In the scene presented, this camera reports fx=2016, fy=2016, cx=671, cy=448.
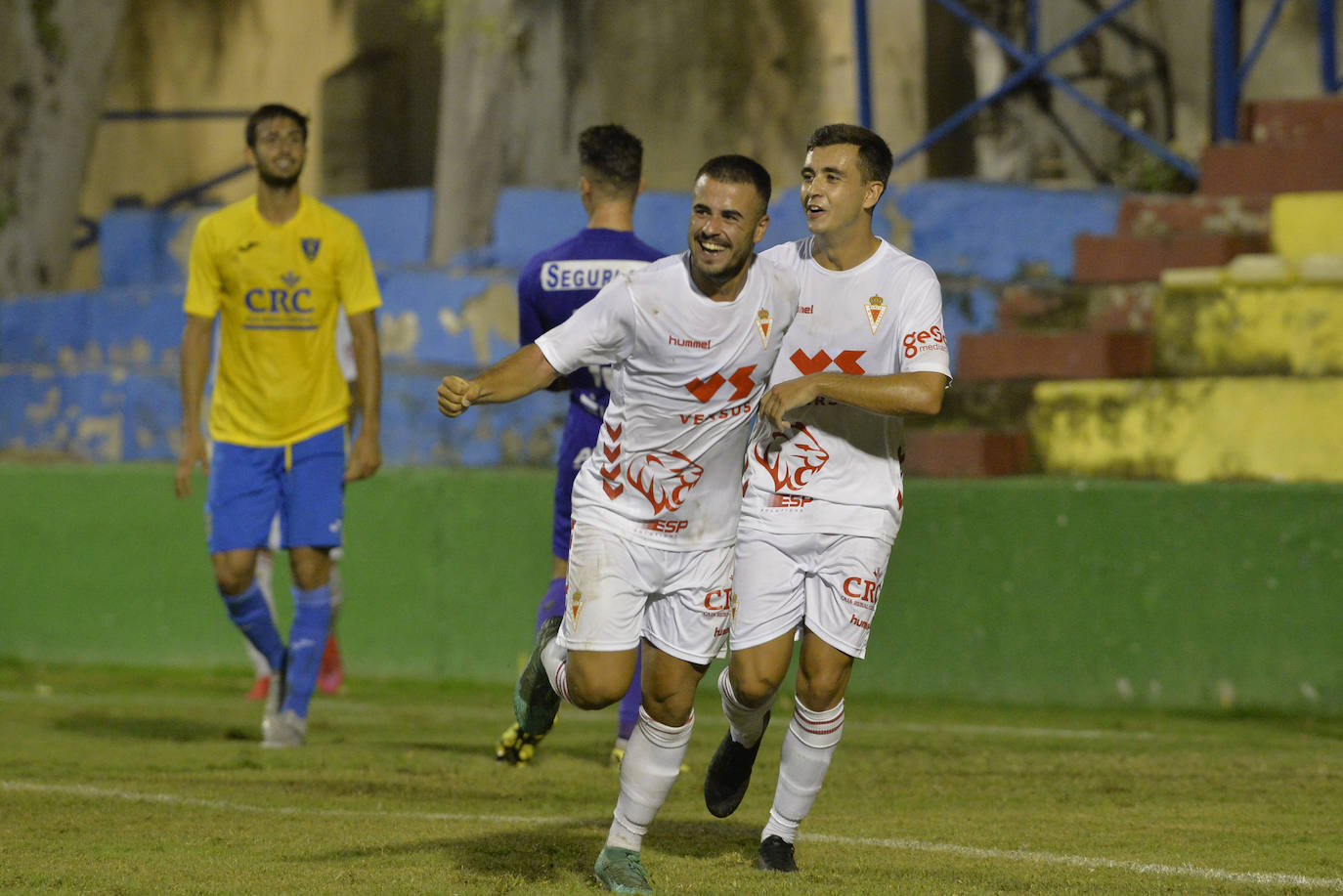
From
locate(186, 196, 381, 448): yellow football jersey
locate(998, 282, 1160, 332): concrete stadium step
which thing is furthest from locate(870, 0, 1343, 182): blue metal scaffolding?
locate(186, 196, 381, 448): yellow football jersey

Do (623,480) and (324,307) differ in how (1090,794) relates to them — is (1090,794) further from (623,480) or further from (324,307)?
(324,307)

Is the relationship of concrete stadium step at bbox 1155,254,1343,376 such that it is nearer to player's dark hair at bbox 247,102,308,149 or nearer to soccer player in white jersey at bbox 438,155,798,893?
player's dark hair at bbox 247,102,308,149

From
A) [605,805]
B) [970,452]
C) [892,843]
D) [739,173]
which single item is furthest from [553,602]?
[970,452]

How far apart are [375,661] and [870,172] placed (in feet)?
23.0

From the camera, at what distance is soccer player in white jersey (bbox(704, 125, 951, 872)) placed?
6121 mm

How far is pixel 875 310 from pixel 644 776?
159 cm

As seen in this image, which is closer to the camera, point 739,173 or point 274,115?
point 739,173

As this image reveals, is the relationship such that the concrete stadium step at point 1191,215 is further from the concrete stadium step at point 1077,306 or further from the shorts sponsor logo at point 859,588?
the shorts sponsor logo at point 859,588

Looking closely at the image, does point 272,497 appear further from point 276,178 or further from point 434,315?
point 434,315

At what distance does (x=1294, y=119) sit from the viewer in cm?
1434

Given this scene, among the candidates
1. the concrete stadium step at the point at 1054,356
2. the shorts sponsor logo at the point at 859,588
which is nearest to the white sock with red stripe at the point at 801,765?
the shorts sponsor logo at the point at 859,588

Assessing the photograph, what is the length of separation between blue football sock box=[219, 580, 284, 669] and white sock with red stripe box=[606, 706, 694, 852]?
141 inches

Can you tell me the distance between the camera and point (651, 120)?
60.8 ft

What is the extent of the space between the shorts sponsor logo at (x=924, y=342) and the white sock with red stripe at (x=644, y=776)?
128cm
